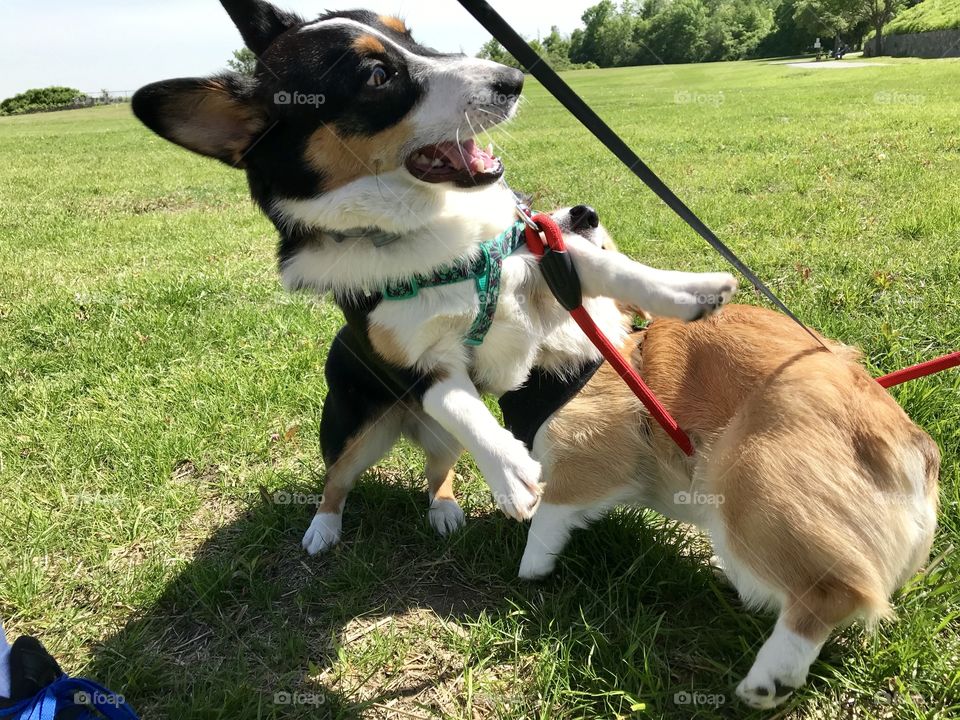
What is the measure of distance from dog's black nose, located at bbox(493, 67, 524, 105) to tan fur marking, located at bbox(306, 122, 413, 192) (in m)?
0.29

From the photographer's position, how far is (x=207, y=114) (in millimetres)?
1924

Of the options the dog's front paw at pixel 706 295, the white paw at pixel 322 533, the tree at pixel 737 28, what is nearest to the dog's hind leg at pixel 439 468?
the white paw at pixel 322 533

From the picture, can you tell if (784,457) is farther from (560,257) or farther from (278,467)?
(278,467)

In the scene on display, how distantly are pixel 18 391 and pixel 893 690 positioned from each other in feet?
13.5

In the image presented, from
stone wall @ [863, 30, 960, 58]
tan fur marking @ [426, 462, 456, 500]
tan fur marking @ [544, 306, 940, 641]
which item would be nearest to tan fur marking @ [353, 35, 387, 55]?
tan fur marking @ [544, 306, 940, 641]

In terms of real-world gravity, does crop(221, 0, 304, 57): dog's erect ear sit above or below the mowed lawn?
above

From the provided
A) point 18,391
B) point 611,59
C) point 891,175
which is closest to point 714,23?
point 611,59

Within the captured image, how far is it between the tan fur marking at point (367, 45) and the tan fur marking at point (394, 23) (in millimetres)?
279

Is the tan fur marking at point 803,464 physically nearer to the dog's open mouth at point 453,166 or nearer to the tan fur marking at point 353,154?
the dog's open mouth at point 453,166

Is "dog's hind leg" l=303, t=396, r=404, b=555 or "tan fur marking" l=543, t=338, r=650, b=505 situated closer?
"tan fur marking" l=543, t=338, r=650, b=505

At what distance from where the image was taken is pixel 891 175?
238 inches

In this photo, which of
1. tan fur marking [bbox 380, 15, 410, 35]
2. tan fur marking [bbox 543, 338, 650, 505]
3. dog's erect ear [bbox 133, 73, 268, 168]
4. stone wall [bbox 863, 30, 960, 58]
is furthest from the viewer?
stone wall [bbox 863, 30, 960, 58]

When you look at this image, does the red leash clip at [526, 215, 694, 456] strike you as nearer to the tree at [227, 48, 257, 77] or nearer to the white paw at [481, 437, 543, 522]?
the white paw at [481, 437, 543, 522]

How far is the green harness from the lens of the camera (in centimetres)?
194
